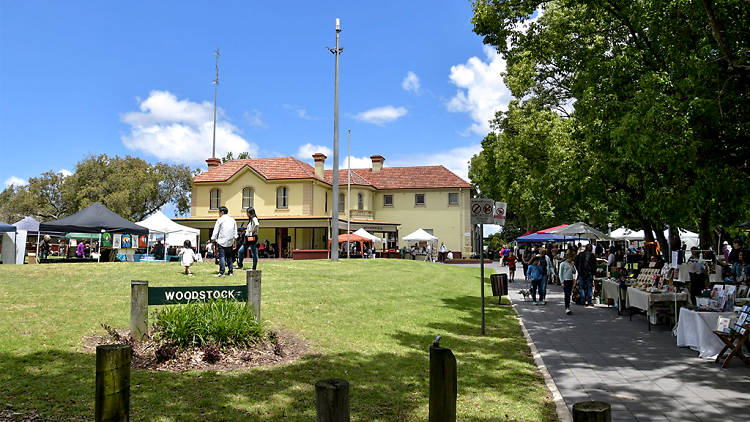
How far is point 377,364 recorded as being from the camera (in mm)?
7008

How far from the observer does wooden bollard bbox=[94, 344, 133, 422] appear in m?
2.67

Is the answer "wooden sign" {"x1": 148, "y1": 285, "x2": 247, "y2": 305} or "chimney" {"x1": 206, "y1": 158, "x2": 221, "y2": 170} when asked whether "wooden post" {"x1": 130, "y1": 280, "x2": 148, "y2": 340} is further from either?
"chimney" {"x1": 206, "y1": 158, "x2": 221, "y2": 170}

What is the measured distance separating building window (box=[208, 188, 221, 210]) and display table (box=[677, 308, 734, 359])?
3859cm

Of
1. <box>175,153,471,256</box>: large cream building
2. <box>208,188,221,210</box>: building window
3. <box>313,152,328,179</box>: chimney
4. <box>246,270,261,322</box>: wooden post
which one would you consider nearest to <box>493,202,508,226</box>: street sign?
<box>246,270,261,322</box>: wooden post

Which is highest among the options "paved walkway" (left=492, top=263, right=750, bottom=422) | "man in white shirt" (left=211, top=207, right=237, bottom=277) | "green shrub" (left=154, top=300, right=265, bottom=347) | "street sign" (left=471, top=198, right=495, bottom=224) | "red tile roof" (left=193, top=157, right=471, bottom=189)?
"red tile roof" (left=193, top=157, right=471, bottom=189)

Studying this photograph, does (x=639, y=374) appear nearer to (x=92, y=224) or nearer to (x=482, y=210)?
(x=482, y=210)

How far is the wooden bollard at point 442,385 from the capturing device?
2854 mm

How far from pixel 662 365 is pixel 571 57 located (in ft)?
34.0

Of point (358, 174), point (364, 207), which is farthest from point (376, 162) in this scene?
point (364, 207)

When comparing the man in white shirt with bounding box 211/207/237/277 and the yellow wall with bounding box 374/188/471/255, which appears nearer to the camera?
the man in white shirt with bounding box 211/207/237/277

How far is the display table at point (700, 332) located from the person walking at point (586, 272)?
5.52m

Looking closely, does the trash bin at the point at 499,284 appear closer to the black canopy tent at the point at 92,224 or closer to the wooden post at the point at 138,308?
the wooden post at the point at 138,308

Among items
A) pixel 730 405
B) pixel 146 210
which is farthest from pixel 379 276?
pixel 146 210

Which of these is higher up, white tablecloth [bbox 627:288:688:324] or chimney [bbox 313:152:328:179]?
chimney [bbox 313:152:328:179]
